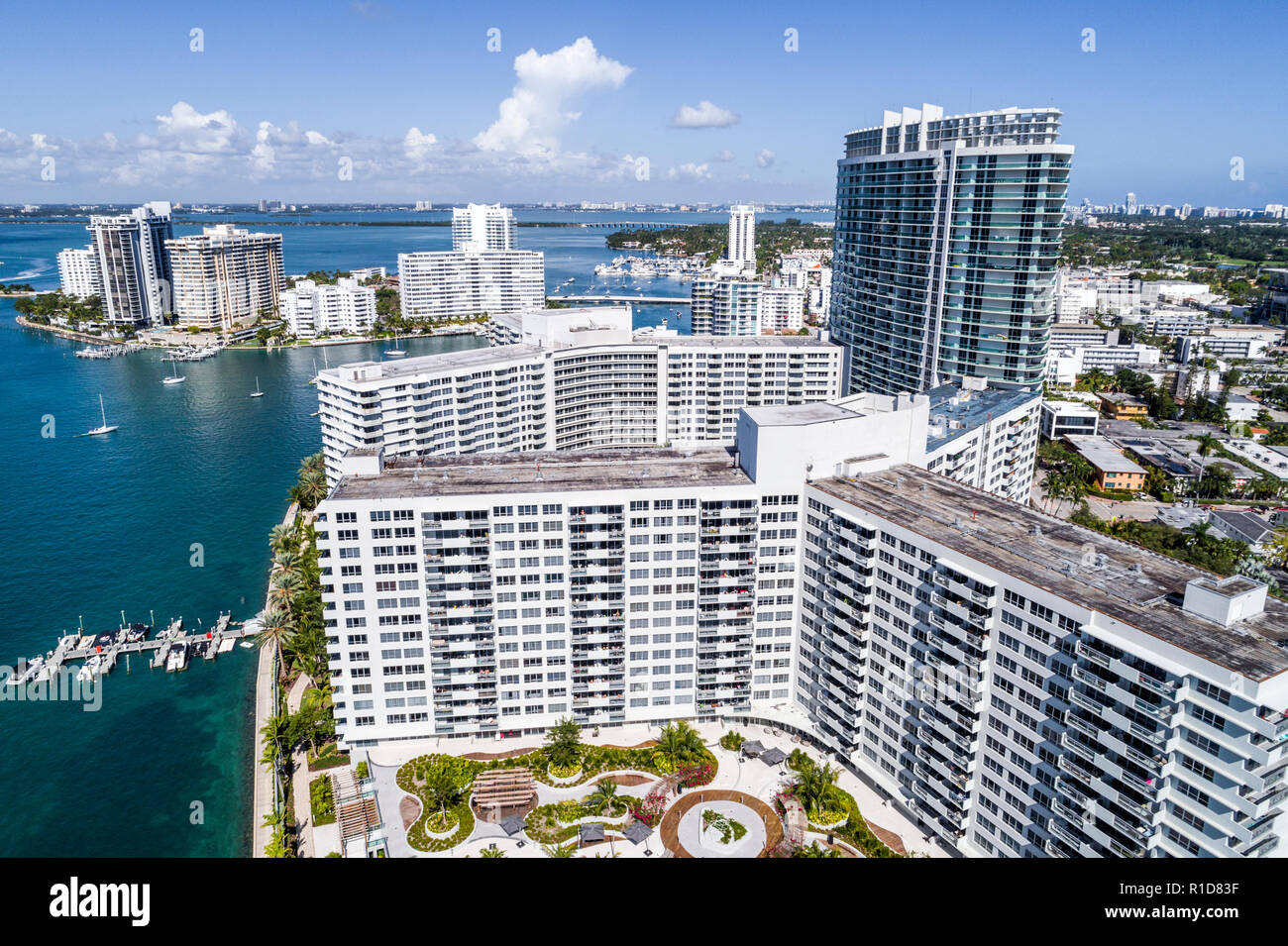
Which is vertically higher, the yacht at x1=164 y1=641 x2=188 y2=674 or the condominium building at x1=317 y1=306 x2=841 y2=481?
the condominium building at x1=317 y1=306 x2=841 y2=481

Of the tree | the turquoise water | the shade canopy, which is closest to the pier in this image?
the turquoise water

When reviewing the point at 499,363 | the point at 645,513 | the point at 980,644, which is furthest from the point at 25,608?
the point at 980,644

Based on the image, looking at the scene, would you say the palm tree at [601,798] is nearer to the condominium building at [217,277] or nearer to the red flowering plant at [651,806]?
the red flowering plant at [651,806]

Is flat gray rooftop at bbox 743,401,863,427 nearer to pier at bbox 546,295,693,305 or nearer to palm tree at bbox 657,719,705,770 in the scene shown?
Result: palm tree at bbox 657,719,705,770

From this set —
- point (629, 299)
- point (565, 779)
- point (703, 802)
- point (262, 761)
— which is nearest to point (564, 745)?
point (565, 779)

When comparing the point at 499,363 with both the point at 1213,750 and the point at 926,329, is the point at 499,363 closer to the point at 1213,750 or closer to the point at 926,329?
the point at 926,329
